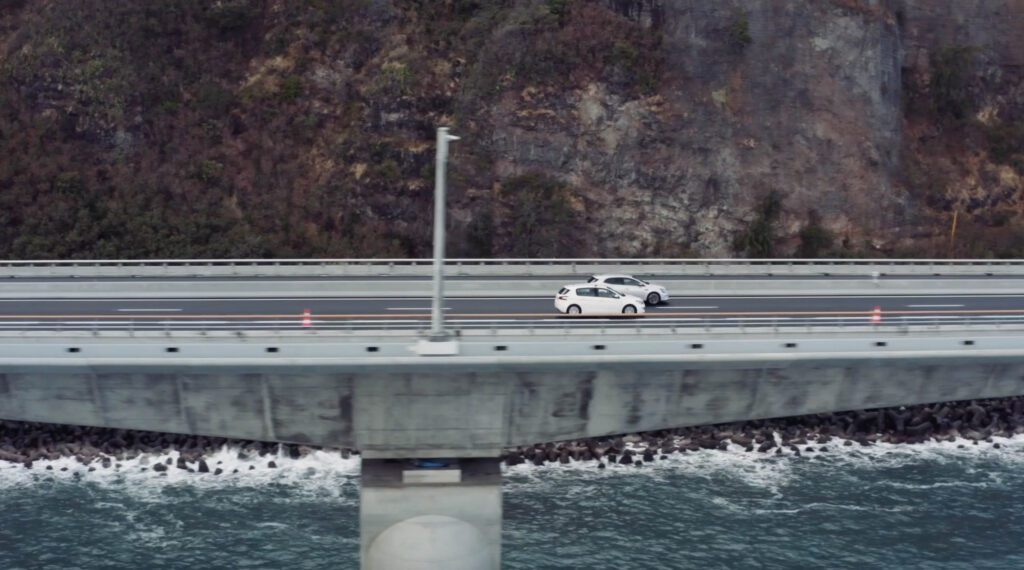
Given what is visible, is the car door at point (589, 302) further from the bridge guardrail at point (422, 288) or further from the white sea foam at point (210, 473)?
the white sea foam at point (210, 473)

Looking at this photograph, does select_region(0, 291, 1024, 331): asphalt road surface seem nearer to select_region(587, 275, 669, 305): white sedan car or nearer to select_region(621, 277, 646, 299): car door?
select_region(587, 275, 669, 305): white sedan car

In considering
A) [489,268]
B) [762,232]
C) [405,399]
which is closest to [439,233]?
Result: [405,399]

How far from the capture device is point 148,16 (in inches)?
2199

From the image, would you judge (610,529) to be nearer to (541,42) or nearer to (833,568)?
(833,568)

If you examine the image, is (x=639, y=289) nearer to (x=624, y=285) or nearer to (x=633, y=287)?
(x=633, y=287)

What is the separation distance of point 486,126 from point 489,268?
16.1 meters

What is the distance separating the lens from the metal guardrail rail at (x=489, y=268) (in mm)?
39372

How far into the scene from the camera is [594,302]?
3322 cm

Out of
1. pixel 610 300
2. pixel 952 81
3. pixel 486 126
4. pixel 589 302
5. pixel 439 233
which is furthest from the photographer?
pixel 952 81

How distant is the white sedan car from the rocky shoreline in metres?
5.12

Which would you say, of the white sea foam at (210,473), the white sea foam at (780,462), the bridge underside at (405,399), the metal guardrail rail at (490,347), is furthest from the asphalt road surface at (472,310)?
the white sea foam at (210,473)

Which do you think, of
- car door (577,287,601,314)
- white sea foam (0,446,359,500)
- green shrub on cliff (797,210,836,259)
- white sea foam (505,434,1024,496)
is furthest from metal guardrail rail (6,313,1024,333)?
green shrub on cliff (797,210,836,259)

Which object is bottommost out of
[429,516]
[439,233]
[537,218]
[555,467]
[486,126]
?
[555,467]

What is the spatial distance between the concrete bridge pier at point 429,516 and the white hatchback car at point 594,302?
406 inches
